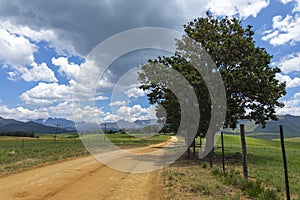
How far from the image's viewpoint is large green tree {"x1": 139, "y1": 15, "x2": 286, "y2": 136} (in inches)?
902

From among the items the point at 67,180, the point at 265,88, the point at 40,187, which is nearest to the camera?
the point at 40,187

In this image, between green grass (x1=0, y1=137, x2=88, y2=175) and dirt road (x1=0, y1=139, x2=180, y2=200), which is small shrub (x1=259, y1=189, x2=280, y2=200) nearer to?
dirt road (x1=0, y1=139, x2=180, y2=200)

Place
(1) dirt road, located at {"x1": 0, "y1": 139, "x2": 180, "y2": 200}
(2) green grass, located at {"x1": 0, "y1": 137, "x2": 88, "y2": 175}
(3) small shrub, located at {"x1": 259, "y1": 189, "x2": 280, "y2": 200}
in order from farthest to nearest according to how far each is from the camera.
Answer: (2) green grass, located at {"x1": 0, "y1": 137, "x2": 88, "y2": 175} → (1) dirt road, located at {"x1": 0, "y1": 139, "x2": 180, "y2": 200} → (3) small shrub, located at {"x1": 259, "y1": 189, "x2": 280, "y2": 200}

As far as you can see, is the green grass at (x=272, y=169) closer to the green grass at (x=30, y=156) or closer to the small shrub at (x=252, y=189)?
the small shrub at (x=252, y=189)

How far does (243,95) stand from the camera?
82.8 ft

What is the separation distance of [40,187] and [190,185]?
23.0 ft

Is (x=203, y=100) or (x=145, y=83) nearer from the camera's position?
(x=203, y=100)

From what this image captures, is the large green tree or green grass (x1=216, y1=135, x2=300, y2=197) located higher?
the large green tree

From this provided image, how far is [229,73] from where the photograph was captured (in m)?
22.9

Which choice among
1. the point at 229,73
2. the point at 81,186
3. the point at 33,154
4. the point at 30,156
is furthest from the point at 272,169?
the point at 33,154

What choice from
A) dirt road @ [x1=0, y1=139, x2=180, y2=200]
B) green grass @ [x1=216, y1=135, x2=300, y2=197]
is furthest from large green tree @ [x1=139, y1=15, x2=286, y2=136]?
dirt road @ [x1=0, y1=139, x2=180, y2=200]

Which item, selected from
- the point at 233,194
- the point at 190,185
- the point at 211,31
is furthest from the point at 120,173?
the point at 211,31

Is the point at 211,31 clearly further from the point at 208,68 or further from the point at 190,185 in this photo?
the point at 190,185

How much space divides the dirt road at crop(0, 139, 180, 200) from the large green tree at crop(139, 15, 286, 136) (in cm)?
1093
